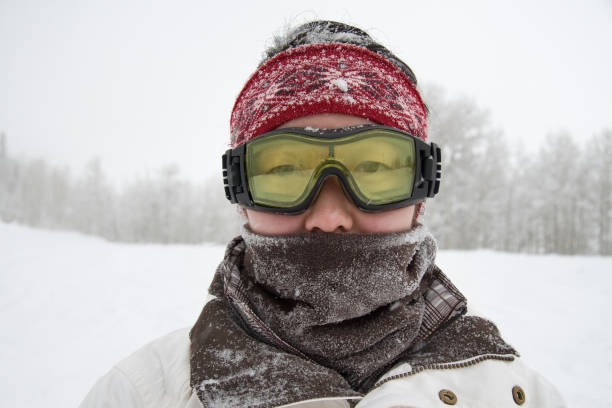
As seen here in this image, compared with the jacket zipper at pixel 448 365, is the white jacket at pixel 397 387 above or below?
below

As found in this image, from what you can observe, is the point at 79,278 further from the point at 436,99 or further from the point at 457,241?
the point at 457,241

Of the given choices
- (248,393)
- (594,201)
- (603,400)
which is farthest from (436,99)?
(594,201)

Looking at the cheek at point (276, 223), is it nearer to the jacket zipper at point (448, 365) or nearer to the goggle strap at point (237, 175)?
the goggle strap at point (237, 175)

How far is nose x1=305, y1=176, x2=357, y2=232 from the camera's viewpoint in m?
1.26

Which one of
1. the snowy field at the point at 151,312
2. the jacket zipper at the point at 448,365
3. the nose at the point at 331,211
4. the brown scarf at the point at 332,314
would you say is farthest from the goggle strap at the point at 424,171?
the snowy field at the point at 151,312

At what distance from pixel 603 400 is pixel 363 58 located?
4482 mm

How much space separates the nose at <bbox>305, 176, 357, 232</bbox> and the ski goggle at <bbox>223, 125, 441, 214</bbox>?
1.2 inches

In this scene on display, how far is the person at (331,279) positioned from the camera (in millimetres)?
1092

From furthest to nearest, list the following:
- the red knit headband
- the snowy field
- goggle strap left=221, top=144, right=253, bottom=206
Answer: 1. the snowy field
2. goggle strap left=221, top=144, right=253, bottom=206
3. the red knit headband

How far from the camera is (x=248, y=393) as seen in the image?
3.35 feet

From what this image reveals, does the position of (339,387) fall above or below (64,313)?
above

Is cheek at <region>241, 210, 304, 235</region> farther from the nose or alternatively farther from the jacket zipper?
the jacket zipper

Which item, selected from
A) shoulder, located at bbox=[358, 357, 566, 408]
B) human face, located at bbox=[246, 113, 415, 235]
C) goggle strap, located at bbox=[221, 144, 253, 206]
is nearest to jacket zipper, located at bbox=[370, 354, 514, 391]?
shoulder, located at bbox=[358, 357, 566, 408]

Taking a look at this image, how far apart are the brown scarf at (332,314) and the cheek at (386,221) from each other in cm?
7
